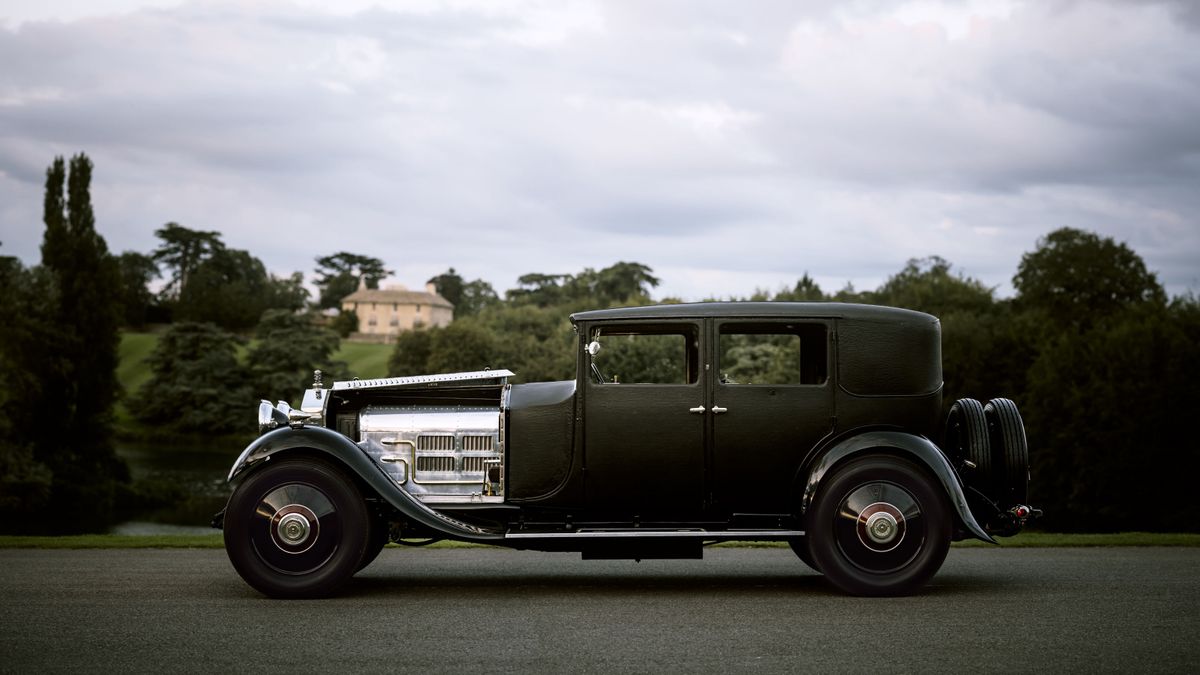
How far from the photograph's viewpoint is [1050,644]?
638 centimetres

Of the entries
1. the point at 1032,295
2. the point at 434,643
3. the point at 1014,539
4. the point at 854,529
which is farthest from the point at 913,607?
the point at 1032,295

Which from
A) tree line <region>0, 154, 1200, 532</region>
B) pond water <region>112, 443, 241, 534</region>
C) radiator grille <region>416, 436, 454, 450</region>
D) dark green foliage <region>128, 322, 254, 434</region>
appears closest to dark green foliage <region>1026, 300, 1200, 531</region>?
tree line <region>0, 154, 1200, 532</region>

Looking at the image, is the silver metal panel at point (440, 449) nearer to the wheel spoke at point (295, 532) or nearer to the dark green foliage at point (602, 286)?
the wheel spoke at point (295, 532)

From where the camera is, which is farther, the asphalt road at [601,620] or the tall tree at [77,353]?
the tall tree at [77,353]

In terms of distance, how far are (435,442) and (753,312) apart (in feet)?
9.20

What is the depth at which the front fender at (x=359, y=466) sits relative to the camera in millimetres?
8219

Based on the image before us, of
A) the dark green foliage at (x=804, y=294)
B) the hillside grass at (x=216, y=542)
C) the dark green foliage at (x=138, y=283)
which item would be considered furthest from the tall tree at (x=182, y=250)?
the hillside grass at (x=216, y=542)

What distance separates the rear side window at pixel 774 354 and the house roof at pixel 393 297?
3679 inches

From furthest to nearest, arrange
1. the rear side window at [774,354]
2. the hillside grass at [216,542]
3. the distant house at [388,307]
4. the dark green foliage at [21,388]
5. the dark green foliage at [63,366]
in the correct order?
the distant house at [388,307]
the dark green foliage at [63,366]
the dark green foliage at [21,388]
the hillside grass at [216,542]
the rear side window at [774,354]

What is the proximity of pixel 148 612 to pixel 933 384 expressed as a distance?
20.1ft

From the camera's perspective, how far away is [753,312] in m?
8.70

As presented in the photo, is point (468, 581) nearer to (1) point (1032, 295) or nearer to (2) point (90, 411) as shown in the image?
(2) point (90, 411)

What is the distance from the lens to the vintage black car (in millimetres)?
8250

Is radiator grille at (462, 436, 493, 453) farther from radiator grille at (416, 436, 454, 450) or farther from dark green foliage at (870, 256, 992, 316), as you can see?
dark green foliage at (870, 256, 992, 316)
